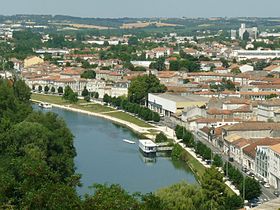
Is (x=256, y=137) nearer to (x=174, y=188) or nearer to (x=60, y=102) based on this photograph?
(x=174, y=188)

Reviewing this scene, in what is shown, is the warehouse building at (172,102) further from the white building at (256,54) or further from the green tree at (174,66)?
the white building at (256,54)

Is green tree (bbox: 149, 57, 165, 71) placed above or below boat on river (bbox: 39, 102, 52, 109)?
below

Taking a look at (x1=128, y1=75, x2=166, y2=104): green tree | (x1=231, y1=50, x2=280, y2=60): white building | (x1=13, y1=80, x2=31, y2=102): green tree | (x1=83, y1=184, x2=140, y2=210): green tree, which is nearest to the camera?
(x1=83, y1=184, x2=140, y2=210): green tree

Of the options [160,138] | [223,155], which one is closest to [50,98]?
[160,138]

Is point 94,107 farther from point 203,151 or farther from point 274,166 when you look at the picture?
point 274,166

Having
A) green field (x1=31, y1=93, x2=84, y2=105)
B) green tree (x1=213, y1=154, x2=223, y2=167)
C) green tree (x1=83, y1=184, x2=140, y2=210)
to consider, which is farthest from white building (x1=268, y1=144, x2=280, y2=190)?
green field (x1=31, y1=93, x2=84, y2=105)

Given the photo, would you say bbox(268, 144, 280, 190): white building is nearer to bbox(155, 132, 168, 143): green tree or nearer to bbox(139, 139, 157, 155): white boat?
bbox(139, 139, 157, 155): white boat
